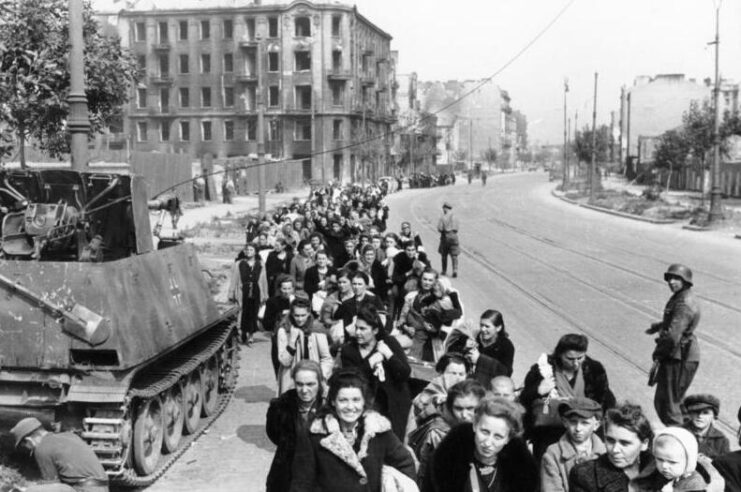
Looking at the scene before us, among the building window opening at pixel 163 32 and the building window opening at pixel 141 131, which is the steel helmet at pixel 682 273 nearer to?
the building window opening at pixel 163 32

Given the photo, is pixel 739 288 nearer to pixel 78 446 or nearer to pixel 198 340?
pixel 198 340

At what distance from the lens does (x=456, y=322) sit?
343 inches

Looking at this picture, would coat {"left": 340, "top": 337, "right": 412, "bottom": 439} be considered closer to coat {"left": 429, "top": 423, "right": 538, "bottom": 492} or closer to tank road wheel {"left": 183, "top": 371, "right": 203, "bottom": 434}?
coat {"left": 429, "top": 423, "right": 538, "bottom": 492}

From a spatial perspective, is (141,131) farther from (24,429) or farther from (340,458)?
(340,458)

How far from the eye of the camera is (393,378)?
22.7ft

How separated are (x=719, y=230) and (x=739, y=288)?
13.6 meters

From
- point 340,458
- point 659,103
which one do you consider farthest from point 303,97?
point 340,458

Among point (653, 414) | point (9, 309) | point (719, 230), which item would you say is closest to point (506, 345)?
point (653, 414)

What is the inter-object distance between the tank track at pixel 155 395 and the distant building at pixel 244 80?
62.5 m

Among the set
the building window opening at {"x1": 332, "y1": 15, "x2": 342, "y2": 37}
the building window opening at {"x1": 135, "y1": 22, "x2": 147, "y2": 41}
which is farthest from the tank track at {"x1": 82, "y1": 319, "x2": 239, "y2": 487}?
the building window opening at {"x1": 332, "y1": 15, "x2": 342, "y2": 37}

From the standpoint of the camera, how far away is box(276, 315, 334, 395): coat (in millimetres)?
7941

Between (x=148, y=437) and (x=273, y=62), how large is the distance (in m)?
69.0

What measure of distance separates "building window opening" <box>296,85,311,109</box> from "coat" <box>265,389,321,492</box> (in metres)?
70.6

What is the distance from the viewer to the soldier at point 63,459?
5980 mm
